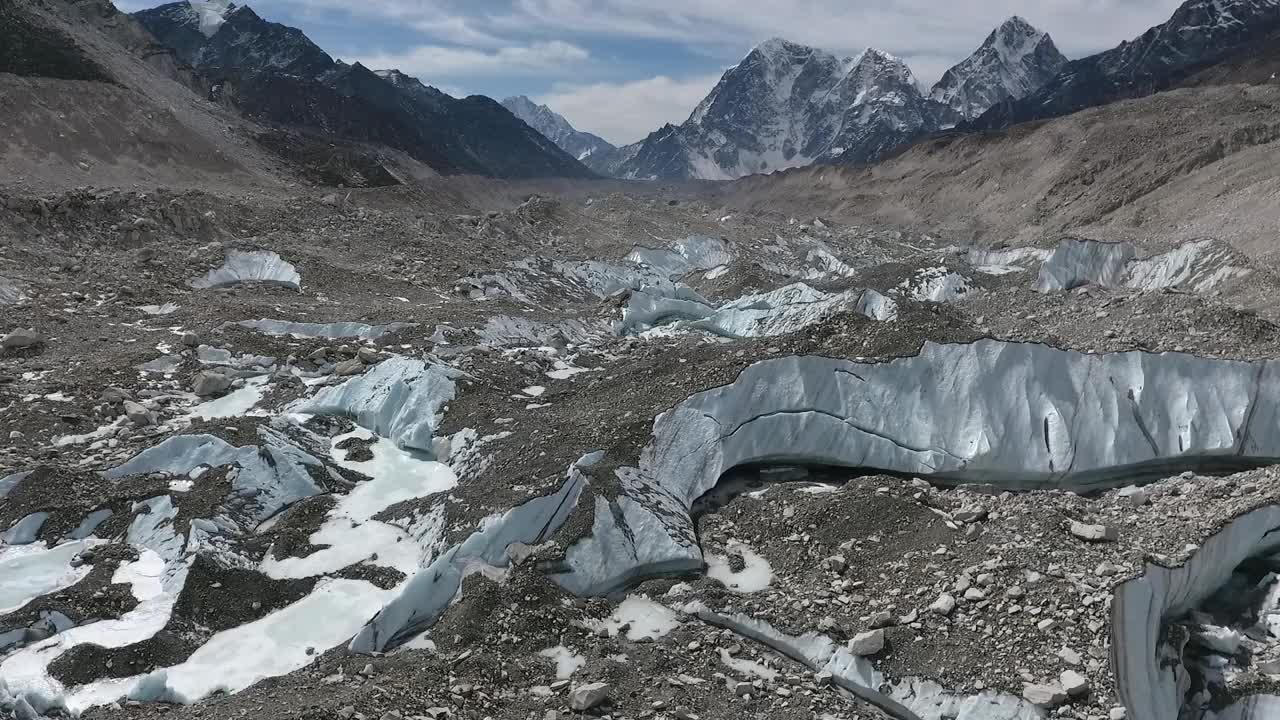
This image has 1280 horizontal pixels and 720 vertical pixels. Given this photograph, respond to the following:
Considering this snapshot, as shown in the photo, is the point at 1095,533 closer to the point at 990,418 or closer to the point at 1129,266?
the point at 990,418

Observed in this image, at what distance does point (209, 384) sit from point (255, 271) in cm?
985

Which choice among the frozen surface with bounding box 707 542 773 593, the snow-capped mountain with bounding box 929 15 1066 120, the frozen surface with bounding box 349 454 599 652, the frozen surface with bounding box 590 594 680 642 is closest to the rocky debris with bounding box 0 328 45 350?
the frozen surface with bounding box 349 454 599 652

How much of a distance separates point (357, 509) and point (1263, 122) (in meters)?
41.6

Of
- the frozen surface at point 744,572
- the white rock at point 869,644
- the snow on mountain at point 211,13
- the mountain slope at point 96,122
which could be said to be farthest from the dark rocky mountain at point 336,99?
the white rock at point 869,644

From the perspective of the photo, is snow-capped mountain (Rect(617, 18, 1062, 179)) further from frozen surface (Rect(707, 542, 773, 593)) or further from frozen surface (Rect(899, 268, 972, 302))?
frozen surface (Rect(707, 542, 773, 593))

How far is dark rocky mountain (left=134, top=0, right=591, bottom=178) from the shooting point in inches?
3115

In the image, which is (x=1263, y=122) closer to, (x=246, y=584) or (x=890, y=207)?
A: (x=890, y=207)

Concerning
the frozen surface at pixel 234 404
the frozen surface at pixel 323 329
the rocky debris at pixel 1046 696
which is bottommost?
the rocky debris at pixel 1046 696

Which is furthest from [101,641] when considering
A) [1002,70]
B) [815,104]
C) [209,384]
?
[815,104]

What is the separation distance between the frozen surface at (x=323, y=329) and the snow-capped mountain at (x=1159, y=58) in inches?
3331

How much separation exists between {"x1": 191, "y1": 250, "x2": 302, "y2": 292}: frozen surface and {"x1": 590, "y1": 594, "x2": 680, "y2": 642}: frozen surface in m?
16.7

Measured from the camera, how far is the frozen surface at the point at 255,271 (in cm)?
2266

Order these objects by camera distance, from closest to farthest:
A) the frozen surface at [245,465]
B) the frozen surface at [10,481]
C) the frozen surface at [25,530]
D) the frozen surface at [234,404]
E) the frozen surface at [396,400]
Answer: the frozen surface at [25,530] → the frozen surface at [10,481] → the frozen surface at [245,465] → the frozen surface at [396,400] → the frozen surface at [234,404]

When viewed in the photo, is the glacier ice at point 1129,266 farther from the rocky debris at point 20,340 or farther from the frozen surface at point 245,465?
the rocky debris at point 20,340
